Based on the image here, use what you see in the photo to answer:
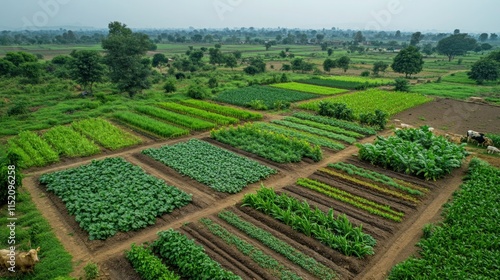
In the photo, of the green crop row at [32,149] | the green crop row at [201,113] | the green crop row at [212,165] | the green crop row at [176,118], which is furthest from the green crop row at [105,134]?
the green crop row at [201,113]

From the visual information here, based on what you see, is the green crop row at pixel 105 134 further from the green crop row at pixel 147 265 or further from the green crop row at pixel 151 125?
the green crop row at pixel 147 265

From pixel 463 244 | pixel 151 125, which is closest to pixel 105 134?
pixel 151 125

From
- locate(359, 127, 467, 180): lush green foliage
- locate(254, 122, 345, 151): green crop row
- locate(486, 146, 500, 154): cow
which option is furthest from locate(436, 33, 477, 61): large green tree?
locate(254, 122, 345, 151): green crop row

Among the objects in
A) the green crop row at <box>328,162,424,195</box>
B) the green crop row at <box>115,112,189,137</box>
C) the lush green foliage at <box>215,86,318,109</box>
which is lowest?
the green crop row at <box>328,162,424,195</box>

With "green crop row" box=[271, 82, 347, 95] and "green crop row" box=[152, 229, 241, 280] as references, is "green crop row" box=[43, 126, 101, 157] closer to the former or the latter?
"green crop row" box=[152, 229, 241, 280]

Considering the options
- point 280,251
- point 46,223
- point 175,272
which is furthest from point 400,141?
point 46,223

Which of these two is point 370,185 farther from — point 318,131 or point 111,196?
point 111,196
